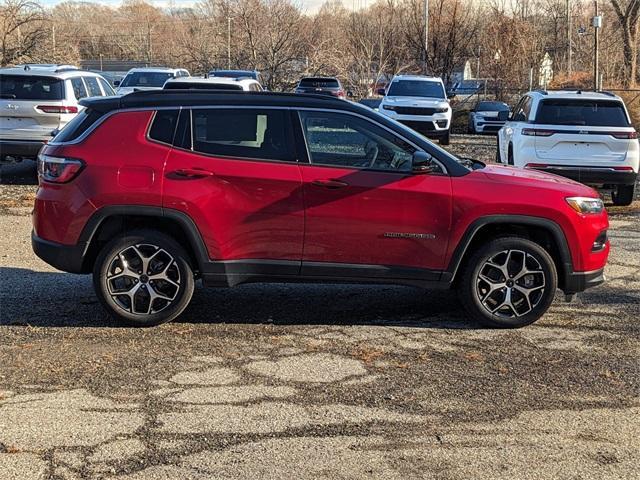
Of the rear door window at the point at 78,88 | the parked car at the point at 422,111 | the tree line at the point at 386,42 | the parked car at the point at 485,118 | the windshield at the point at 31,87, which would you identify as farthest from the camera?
the tree line at the point at 386,42

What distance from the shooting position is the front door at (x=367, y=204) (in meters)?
6.05

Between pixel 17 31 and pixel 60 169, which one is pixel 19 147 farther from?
pixel 17 31

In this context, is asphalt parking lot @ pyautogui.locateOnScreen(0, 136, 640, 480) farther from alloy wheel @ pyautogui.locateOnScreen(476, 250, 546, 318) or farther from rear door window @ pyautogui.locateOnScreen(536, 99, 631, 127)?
rear door window @ pyautogui.locateOnScreen(536, 99, 631, 127)

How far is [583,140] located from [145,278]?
790 cm

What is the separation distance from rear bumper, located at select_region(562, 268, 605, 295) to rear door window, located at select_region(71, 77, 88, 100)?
395 inches

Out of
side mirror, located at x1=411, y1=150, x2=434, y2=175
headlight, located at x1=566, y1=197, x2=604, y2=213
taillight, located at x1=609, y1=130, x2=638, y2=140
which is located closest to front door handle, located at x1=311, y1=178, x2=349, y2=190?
side mirror, located at x1=411, y1=150, x2=434, y2=175

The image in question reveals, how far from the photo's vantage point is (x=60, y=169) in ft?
20.0

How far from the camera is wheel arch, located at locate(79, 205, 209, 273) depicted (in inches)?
237

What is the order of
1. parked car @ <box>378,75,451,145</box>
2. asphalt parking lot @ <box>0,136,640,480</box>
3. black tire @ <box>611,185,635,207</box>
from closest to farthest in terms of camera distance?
1. asphalt parking lot @ <box>0,136,640,480</box>
2. black tire @ <box>611,185,635,207</box>
3. parked car @ <box>378,75,451,145</box>

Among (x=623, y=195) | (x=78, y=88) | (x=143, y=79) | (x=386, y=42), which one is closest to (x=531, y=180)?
(x=623, y=195)

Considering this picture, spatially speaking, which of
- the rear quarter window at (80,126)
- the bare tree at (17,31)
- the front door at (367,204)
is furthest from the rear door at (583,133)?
the bare tree at (17,31)

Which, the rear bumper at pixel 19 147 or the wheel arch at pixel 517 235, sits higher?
the rear bumper at pixel 19 147

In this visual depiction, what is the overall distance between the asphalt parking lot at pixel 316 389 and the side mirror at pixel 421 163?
49.3 inches

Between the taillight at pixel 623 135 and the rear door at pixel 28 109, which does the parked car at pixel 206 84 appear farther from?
the taillight at pixel 623 135
